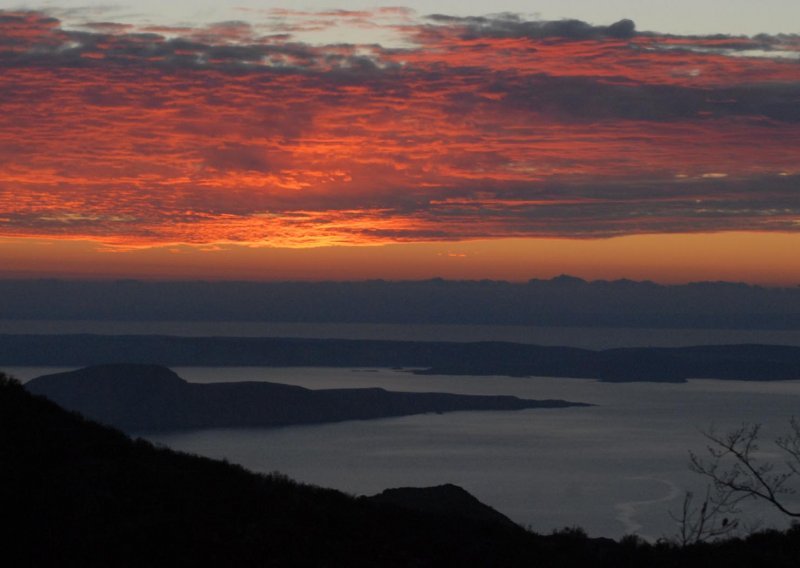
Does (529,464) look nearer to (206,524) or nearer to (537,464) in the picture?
(537,464)

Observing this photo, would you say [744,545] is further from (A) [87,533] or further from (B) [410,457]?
(B) [410,457]

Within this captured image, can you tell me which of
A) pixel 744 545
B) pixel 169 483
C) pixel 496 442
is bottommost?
pixel 496 442

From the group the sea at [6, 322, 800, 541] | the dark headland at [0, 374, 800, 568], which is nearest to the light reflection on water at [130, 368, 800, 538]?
the sea at [6, 322, 800, 541]

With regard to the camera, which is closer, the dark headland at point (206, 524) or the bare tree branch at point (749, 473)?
the dark headland at point (206, 524)

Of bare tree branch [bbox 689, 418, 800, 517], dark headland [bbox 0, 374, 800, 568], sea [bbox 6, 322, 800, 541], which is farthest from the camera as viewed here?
sea [bbox 6, 322, 800, 541]

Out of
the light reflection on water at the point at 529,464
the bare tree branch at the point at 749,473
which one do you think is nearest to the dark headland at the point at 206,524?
the bare tree branch at the point at 749,473

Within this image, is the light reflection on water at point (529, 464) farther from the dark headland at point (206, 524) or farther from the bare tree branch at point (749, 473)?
the dark headland at point (206, 524)

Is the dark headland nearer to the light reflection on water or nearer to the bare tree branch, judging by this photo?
the bare tree branch

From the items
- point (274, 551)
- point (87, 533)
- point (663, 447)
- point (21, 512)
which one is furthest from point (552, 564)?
point (663, 447)

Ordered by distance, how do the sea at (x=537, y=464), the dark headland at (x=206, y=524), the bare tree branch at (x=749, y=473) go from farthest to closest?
the sea at (x=537, y=464) < the bare tree branch at (x=749, y=473) < the dark headland at (x=206, y=524)

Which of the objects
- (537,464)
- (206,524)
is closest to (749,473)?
(537,464)

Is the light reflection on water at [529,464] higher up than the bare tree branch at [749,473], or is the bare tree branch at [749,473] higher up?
the bare tree branch at [749,473]
